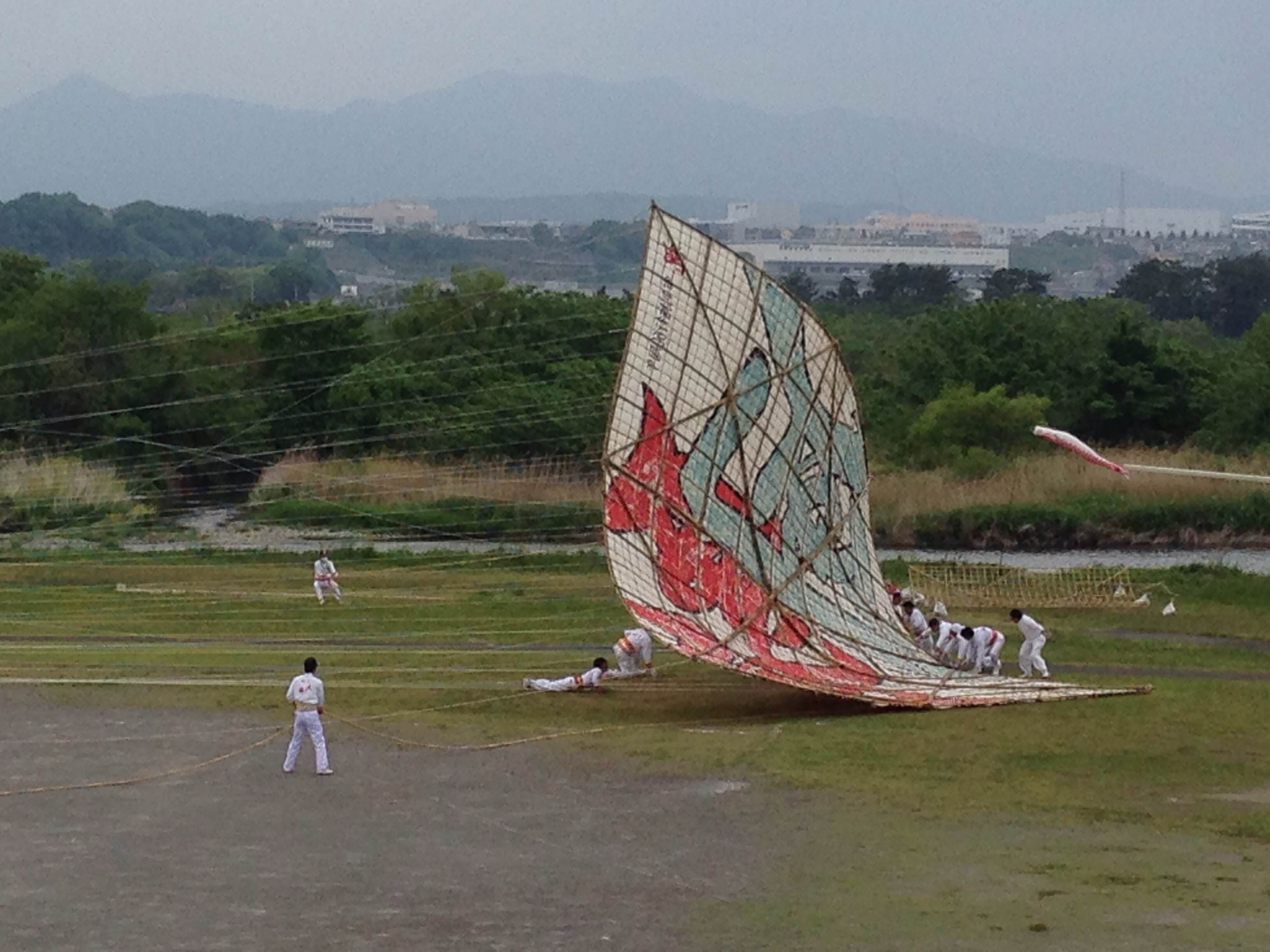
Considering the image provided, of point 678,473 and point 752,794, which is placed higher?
point 678,473

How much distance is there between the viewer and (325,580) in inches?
1790

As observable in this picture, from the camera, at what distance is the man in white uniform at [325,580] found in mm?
45375

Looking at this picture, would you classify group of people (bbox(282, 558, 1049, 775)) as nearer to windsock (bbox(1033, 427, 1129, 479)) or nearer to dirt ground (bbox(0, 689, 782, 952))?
dirt ground (bbox(0, 689, 782, 952))

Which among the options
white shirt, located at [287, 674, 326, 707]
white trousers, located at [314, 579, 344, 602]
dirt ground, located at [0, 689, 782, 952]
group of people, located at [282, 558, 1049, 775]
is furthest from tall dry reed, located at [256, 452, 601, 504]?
white shirt, located at [287, 674, 326, 707]

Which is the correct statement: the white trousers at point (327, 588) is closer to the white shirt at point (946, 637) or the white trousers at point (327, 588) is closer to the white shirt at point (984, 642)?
the white shirt at point (946, 637)

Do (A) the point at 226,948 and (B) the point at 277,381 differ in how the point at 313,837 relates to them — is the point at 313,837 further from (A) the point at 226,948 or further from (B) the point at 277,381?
(B) the point at 277,381

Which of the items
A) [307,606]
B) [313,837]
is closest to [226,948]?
[313,837]

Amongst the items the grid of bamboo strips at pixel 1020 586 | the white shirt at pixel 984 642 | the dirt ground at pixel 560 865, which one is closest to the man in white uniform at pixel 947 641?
the white shirt at pixel 984 642

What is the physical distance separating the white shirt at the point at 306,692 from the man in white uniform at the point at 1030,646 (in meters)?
12.6

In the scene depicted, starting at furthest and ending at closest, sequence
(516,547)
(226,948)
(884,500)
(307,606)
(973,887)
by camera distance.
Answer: (884,500) < (516,547) < (307,606) < (973,887) < (226,948)

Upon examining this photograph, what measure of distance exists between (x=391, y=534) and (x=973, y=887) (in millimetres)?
42912

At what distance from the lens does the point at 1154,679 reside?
3434 cm

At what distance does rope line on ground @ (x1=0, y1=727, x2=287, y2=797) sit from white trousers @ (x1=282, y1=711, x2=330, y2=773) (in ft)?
3.93

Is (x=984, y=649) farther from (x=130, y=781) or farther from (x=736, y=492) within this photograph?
(x=130, y=781)
